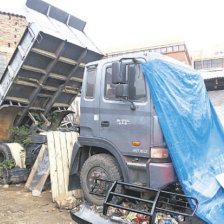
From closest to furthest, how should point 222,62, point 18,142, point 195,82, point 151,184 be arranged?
point 151,184, point 195,82, point 18,142, point 222,62

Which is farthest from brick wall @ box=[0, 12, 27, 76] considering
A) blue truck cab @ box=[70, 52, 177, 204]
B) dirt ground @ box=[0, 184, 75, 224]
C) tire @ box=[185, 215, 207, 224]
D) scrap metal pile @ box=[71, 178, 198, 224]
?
tire @ box=[185, 215, 207, 224]

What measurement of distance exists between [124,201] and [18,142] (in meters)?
3.55

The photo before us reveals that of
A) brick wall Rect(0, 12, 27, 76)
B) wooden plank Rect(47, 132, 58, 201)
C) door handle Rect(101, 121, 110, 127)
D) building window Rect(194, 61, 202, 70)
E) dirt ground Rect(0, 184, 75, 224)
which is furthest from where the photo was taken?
building window Rect(194, 61, 202, 70)

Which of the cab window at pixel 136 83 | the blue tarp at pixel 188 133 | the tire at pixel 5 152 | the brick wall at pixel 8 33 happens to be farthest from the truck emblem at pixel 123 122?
the brick wall at pixel 8 33

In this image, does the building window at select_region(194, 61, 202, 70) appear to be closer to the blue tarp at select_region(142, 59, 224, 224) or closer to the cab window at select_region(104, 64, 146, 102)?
the blue tarp at select_region(142, 59, 224, 224)

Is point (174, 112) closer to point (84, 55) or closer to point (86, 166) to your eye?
point (86, 166)

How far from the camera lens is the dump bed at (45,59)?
5.43 metres

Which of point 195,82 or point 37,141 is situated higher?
point 195,82

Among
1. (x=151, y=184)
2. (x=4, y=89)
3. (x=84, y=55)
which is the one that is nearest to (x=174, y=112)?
(x=151, y=184)

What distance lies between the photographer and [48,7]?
6004mm

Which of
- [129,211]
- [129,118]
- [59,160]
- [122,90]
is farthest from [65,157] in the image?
[122,90]

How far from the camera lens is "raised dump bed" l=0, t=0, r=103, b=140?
5.46 meters

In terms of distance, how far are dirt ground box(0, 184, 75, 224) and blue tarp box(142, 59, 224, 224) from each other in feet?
6.14

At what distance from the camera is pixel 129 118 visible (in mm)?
3643
